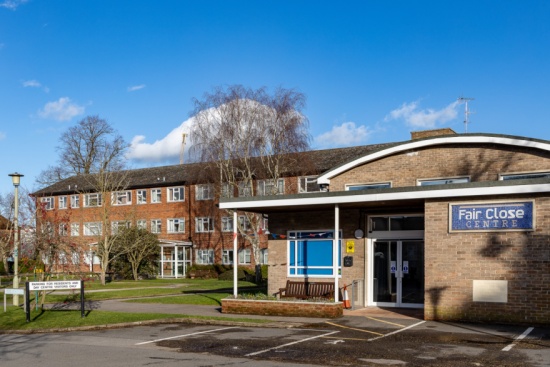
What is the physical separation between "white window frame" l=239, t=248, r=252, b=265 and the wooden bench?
91.7 feet

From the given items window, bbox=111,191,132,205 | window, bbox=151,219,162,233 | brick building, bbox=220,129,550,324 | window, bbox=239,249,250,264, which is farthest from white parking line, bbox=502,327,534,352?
window, bbox=111,191,132,205

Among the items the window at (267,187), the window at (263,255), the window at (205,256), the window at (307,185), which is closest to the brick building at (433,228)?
the window at (267,187)

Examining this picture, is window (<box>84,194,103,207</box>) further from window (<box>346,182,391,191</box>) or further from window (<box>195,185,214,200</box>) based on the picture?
window (<box>346,182,391,191</box>)

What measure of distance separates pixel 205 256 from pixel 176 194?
6.05 m

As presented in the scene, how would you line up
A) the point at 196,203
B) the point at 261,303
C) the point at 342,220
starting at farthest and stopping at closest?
the point at 196,203, the point at 342,220, the point at 261,303

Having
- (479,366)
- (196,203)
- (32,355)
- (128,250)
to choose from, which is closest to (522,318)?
(479,366)

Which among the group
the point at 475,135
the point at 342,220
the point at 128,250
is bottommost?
the point at 128,250

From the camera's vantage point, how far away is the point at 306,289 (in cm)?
2100

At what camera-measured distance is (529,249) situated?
15.7m

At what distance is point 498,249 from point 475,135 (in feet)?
15.0

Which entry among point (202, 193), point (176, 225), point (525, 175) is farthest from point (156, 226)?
point (525, 175)

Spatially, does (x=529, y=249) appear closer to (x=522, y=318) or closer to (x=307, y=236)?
(x=522, y=318)

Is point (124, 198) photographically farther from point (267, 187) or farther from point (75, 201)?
point (267, 187)

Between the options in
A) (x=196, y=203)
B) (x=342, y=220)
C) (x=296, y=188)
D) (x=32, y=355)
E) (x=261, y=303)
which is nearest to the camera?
(x=32, y=355)
